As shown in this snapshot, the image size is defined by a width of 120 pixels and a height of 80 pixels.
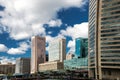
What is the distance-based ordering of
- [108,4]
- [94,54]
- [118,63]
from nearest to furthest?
[118,63], [108,4], [94,54]

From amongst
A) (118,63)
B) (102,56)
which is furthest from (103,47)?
(118,63)

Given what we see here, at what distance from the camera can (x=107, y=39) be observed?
545 feet

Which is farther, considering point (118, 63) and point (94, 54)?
point (94, 54)

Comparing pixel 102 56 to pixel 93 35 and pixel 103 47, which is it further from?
pixel 93 35

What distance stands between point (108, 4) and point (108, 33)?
1924 centimetres

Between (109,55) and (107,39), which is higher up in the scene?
(107,39)

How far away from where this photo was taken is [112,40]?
532ft

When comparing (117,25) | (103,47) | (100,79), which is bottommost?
(100,79)

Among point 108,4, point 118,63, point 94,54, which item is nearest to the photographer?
point 118,63

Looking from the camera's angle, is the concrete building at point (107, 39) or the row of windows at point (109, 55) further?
the concrete building at point (107, 39)

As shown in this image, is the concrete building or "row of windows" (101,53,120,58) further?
the concrete building

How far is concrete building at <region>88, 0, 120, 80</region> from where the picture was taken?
160500mm

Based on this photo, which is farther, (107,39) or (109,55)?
(107,39)

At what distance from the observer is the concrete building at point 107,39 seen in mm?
160500
